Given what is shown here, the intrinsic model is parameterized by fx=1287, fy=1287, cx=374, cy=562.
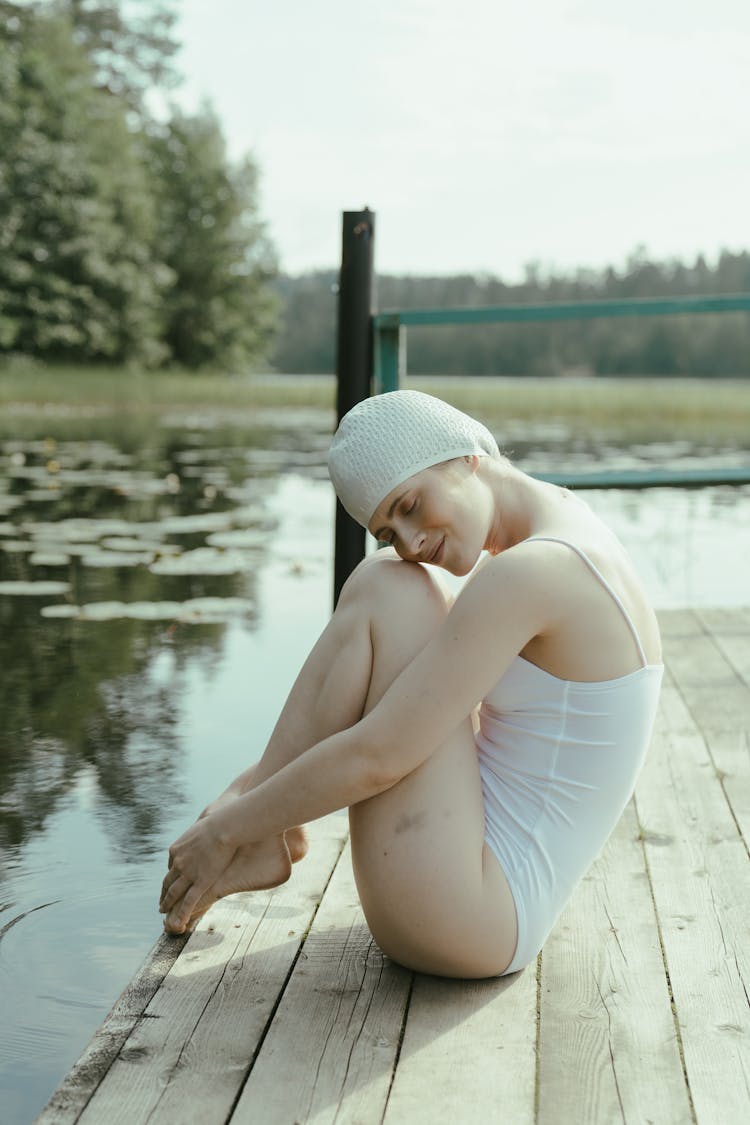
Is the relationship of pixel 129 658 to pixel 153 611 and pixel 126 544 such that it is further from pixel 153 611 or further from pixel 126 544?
pixel 126 544

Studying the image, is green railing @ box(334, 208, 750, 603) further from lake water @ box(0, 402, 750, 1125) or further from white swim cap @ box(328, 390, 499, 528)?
white swim cap @ box(328, 390, 499, 528)

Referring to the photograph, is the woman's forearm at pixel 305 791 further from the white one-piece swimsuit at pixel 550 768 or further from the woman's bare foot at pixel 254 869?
the white one-piece swimsuit at pixel 550 768

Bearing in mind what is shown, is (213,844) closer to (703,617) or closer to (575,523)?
(575,523)

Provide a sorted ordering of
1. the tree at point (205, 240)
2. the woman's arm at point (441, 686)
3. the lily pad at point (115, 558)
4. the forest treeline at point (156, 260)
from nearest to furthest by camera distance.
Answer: the woman's arm at point (441, 686) < the lily pad at point (115, 558) < the forest treeline at point (156, 260) < the tree at point (205, 240)

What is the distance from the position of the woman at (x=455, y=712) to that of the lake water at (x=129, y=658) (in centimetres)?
41

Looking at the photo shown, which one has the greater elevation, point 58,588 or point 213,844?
point 213,844

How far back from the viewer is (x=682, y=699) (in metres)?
2.67

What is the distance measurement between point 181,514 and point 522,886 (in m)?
5.33

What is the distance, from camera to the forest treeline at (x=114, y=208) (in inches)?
885

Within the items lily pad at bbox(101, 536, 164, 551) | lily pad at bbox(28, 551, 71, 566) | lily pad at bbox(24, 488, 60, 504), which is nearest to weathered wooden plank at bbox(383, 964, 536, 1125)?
lily pad at bbox(28, 551, 71, 566)

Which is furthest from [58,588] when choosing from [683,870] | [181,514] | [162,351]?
[162,351]

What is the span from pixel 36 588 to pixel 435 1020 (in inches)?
133

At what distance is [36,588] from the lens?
445cm

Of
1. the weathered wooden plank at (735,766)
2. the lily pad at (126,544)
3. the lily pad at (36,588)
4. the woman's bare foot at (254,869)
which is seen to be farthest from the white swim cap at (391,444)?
the lily pad at (126,544)
